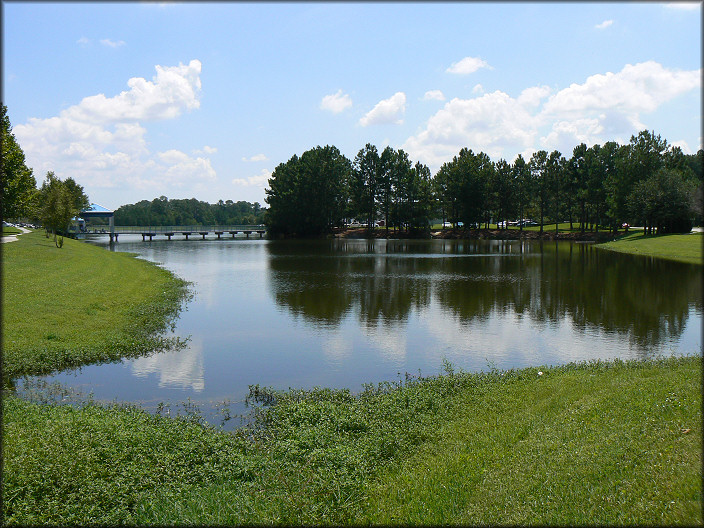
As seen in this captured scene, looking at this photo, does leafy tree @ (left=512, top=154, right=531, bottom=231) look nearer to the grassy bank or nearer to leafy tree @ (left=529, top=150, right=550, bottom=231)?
leafy tree @ (left=529, top=150, right=550, bottom=231)

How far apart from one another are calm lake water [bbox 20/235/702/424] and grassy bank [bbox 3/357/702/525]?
9.40 feet

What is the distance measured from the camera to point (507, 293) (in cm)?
3072

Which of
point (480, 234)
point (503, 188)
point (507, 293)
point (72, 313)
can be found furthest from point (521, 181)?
point (72, 313)

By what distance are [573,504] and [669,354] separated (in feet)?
42.5

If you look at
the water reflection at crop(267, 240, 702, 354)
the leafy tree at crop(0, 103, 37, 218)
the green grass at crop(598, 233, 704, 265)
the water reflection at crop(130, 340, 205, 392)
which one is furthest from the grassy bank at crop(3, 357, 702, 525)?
the green grass at crop(598, 233, 704, 265)

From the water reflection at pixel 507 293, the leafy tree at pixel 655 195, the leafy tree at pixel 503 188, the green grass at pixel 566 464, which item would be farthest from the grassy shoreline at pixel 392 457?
the leafy tree at pixel 503 188

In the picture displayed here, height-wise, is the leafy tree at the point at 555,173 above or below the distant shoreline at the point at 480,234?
above

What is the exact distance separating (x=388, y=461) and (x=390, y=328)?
12904 millimetres

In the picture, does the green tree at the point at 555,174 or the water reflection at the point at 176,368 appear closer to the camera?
the water reflection at the point at 176,368

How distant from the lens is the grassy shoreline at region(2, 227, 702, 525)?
21.2ft

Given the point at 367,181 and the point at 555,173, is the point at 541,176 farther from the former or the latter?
the point at 367,181

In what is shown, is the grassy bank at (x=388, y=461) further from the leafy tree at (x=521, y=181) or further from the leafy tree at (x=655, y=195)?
the leafy tree at (x=521, y=181)

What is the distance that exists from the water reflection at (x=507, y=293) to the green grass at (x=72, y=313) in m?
7.14

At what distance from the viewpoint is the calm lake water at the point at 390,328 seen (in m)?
15.8
